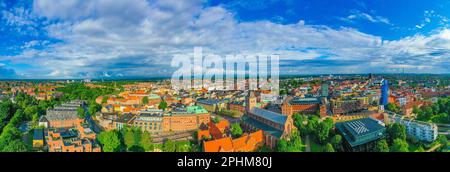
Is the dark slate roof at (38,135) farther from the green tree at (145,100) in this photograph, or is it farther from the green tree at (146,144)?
the green tree at (145,100)

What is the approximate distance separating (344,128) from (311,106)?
221 inches

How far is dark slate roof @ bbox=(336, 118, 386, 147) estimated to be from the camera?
7926 millimetres

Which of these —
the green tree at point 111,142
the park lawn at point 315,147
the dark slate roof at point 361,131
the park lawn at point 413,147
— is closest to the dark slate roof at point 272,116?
the park lawn at point 315,147

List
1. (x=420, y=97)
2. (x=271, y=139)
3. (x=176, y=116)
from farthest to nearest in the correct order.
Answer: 1. (x=420, y=97)
2. (x=176, y=116)
3. (x=271, y=139)

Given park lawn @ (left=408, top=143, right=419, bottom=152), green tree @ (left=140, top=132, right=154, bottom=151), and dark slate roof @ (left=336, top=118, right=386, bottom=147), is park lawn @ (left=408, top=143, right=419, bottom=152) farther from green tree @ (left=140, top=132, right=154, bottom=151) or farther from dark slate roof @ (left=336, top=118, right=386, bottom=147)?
green tree @ (left=140, top=132, right=154, bottom=151)

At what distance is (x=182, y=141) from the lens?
28.6 ft

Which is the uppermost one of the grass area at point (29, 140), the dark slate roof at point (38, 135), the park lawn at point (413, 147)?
the dark slate roof at point (38, 135)

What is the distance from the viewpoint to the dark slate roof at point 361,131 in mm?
7926

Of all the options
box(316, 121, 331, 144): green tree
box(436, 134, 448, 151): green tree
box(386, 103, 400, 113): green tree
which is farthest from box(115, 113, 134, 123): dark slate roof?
box(386, 103, 400, 113): green tree

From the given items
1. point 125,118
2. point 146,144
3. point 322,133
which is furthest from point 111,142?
point 322,133

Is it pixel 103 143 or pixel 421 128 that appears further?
pixel 421 128
